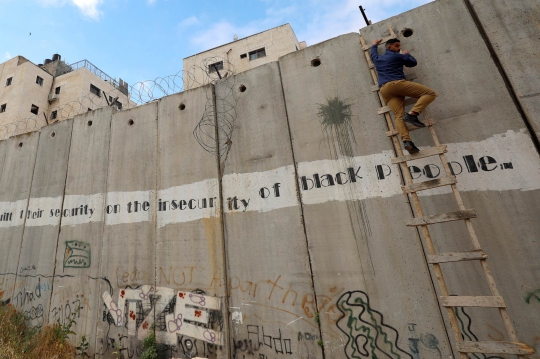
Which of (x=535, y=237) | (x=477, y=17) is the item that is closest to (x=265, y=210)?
(x=535, y=237)

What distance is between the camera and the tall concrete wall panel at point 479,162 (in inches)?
108

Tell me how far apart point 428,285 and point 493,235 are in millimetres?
903

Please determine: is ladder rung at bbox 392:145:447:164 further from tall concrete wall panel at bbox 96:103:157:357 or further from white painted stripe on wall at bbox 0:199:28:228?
white painted stripe on wall at bbox 0:199:28:228

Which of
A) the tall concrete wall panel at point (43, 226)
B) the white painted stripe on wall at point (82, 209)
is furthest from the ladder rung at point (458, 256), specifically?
the tall concrete wall panel at point (43, 226)

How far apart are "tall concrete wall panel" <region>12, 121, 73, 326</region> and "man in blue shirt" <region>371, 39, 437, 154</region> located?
22.1ft

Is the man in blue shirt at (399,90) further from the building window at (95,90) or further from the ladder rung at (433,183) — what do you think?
the building window at (95,90)

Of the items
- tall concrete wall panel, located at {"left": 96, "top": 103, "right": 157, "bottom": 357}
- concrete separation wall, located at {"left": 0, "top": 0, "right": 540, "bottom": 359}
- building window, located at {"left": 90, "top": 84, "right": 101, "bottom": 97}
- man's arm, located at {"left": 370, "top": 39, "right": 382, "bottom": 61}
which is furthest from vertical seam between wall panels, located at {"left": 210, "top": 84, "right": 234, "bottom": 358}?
building window, located at {"left": 90, "top": 84, "right": 101, "bottom": 97}

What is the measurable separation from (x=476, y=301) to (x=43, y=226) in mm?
7698

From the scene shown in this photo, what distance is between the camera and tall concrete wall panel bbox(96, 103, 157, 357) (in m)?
4.29

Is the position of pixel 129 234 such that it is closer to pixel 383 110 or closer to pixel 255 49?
pixel 383 110

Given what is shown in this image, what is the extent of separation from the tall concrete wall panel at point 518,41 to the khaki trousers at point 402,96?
3.76ft

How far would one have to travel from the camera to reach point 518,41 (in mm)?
3320

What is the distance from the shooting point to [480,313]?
8.98ft

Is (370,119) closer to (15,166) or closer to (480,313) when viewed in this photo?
(480,313)
